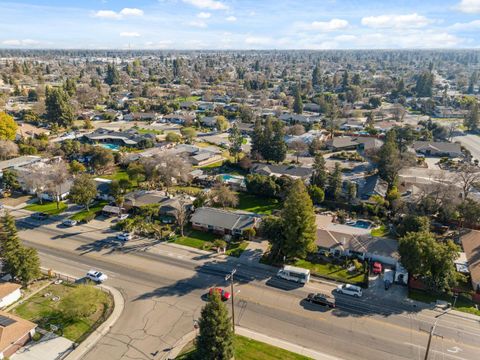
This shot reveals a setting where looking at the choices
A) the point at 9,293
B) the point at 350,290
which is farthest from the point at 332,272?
the point at 9,293

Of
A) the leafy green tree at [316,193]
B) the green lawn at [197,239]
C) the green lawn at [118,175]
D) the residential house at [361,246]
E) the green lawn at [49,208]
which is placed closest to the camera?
the residential house at [361,246]

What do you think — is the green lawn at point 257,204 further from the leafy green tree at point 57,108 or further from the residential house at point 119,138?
the leafy green tree at point 57,108

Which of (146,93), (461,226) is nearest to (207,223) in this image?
(461,226)

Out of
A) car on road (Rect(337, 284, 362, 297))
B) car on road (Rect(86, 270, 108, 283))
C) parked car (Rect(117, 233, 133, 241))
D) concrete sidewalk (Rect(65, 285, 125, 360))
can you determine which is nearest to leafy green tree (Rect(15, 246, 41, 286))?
car on road (Rect(86, 270, 108, 283))

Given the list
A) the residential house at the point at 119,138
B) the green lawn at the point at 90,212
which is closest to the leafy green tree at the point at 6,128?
the residential house at the point at 119,138

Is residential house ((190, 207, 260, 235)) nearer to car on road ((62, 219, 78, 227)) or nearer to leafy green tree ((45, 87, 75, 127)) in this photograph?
car on road ((62, 219, 78, 227))

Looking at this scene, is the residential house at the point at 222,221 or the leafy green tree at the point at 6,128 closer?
the residential house at the point at 222,221

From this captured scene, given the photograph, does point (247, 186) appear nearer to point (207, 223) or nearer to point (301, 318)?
point (207, 223)
